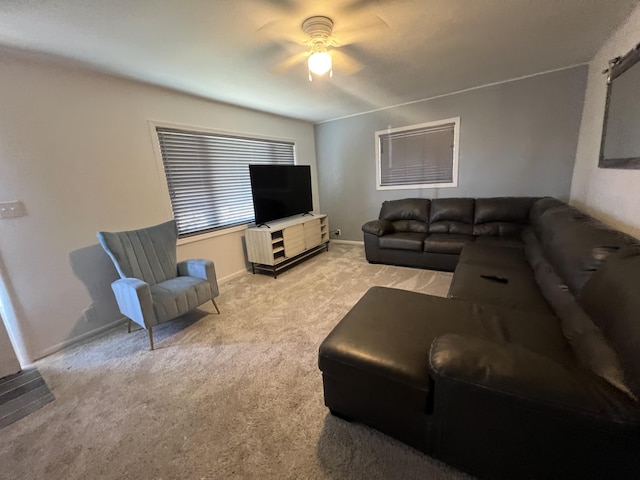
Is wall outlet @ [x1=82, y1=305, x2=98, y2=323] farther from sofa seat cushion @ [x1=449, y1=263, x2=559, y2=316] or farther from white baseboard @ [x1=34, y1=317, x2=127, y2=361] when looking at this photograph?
sofa seat cushion @ [x1=449, y1=263, x2=559, y2=316]

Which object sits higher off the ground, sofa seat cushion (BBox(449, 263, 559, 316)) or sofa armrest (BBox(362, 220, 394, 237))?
sofa armrest (BBox(362, 220, 394, 237))

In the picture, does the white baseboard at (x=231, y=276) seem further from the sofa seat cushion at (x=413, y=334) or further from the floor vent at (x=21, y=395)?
the sofa seat cushion at (x=413, y=334)

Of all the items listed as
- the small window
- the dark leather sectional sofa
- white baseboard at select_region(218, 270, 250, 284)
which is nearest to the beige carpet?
the dark leather sectional sofa

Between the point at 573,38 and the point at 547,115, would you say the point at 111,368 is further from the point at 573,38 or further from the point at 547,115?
the point at 547,115

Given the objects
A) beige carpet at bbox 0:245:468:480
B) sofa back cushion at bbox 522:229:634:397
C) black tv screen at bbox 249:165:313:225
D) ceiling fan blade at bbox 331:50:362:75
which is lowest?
beige carpet at bbox 0:245:468:480

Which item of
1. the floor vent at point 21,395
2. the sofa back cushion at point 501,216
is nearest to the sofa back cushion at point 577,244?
the sofa back cushion at point 501,216

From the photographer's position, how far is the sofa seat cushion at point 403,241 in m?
3.50

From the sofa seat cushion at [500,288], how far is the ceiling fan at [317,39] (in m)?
1.97

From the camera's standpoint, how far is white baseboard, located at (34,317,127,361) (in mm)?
2168

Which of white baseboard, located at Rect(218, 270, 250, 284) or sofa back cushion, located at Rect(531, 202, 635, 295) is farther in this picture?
white baseboard, located at Rect(218, 270, 250, 284)

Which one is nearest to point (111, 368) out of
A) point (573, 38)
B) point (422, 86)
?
point (422, 86)

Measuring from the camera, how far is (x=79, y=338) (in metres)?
2.33

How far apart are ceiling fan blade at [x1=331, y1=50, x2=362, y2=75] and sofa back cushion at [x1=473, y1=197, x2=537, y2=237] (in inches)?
95.3

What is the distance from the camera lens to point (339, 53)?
2.23 metres
